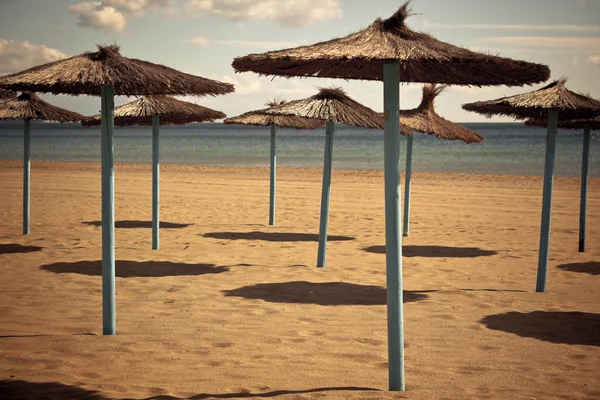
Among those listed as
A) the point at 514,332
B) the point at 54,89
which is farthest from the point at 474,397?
the point at 54,89

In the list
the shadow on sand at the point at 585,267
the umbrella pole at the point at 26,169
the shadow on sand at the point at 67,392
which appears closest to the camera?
the shadow on sand at the point at 67,392

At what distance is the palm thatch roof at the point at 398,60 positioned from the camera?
12.6 feet

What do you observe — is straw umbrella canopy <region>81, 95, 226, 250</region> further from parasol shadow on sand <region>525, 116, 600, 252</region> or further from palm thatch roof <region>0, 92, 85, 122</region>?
parasol shadow on sand <region>525, 116, 600, 252</region>

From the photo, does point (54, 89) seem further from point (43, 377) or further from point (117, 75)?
point (43, 377)

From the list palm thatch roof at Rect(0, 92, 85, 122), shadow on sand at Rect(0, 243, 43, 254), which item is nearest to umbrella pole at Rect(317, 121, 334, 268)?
shadow on sand at Rect(0, 243, 43, 254)

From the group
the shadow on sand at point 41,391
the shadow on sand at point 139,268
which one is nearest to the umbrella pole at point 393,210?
the shadow on sand at point 41,391

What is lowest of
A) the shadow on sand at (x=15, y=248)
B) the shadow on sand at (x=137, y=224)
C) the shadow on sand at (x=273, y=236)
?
the shadow on sand at (x=15, y=248)

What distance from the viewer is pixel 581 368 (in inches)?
187

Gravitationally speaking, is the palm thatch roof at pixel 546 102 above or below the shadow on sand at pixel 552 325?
above

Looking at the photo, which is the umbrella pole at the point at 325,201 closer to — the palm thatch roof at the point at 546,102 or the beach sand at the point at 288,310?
the beach sand at the point at 288,310

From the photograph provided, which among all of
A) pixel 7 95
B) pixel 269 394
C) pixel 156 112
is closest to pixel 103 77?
pixel 269 394

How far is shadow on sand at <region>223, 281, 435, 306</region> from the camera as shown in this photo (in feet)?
21.8

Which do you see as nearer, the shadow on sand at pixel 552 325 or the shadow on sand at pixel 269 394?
the shadow on sand at pixel 269 394

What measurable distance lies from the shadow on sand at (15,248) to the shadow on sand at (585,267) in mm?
7617
